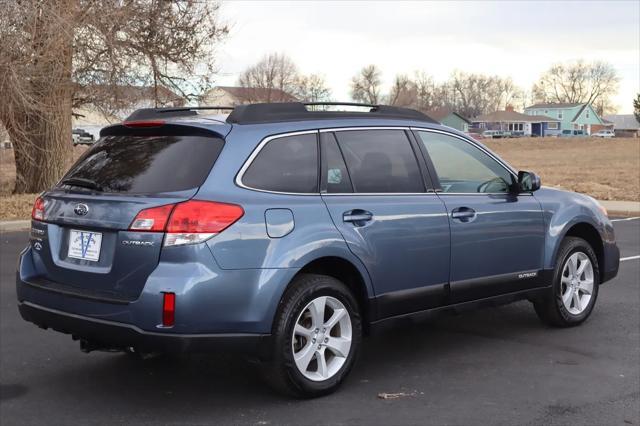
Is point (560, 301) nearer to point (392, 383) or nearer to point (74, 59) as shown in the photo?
point (392, 383)

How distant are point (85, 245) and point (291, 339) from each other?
51.7 inches

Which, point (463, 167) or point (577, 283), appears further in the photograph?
point (577, 283)

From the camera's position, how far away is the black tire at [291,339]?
A: 459cm

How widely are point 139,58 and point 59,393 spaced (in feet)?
49.1

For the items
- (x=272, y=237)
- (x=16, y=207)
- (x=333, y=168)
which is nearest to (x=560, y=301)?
(x=333, y=168)

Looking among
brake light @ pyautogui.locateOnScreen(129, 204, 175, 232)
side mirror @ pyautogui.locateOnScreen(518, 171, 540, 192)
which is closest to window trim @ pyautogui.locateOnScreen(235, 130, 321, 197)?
brake light @ pyautogui.locateOnScreen(129, 204, 175, 232)

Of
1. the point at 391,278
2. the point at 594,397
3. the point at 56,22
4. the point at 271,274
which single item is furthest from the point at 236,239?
the point at 56,22

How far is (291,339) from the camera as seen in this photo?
4641 millimetres

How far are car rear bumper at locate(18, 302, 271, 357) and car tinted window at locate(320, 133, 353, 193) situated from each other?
1.10 meters

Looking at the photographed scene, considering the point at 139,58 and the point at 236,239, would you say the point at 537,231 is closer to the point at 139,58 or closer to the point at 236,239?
the point at 236,239

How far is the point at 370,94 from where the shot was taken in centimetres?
12025

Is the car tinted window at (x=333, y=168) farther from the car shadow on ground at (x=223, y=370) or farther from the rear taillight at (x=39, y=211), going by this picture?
the rear taillight at (x=39, y=211)

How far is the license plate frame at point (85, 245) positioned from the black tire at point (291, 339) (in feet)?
3.60

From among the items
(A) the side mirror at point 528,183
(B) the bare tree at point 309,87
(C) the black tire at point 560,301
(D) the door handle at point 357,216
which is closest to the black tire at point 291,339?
(D) the door handle at point 357,216
